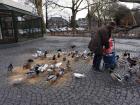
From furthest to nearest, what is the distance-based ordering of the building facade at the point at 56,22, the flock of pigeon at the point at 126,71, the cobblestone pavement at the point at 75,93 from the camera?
1. the building facade at the point at 56,22
2. the flock of pigeon at the point at 126,71
3. the cobblestone pavement at the point at 75,93

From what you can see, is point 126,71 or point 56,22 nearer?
point 126,71

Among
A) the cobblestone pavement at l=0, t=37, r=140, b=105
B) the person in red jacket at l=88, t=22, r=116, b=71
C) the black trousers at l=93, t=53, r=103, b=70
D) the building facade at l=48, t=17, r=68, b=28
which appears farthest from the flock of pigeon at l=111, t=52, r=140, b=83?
the building facade at l=48, t=17, r=68, b=28

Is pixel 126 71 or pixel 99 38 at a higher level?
pixel 99 38

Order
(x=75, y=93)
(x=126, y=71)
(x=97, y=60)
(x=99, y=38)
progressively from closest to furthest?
(x=75, y=93), (x=99, y=38), (x=126, y=71), (x=97, y=60)

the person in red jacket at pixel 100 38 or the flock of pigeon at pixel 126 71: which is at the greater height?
the person in red jacket at pixel 100 38

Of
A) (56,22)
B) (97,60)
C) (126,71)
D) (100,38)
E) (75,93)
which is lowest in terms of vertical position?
(75,93)

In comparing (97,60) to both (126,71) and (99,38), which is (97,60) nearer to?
(99,38)

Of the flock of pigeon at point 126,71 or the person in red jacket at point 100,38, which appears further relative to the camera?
the person in red jacket at point 100,38

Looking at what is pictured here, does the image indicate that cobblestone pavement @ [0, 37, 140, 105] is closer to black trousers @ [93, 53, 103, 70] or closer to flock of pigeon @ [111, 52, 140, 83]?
flock of pigeon @ [111, 52, 140, 83]

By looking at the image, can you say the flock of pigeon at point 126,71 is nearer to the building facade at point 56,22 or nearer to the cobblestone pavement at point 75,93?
the cobblestone pavement at point 75,93

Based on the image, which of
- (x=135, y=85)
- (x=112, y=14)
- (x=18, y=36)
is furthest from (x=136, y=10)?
(x=135, y=85)

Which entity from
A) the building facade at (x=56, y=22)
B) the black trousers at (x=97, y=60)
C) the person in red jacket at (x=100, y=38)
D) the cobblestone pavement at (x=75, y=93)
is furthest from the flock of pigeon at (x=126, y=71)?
the building facade at (x=56, y=22)

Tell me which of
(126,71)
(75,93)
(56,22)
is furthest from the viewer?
(56,22)

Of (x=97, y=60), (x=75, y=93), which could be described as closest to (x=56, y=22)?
(x=97, y=60)
